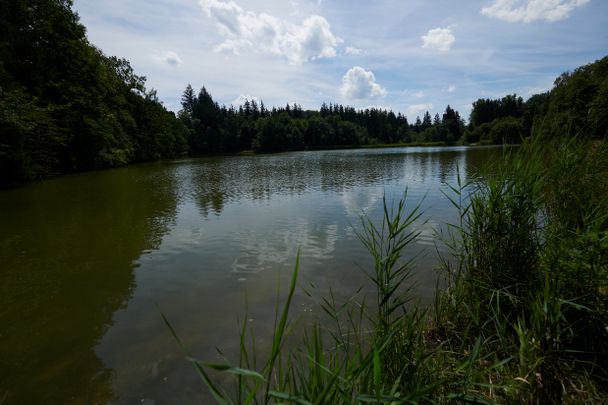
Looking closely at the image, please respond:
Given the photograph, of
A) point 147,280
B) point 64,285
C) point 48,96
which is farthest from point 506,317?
point 48,96

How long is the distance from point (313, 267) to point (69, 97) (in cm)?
3024

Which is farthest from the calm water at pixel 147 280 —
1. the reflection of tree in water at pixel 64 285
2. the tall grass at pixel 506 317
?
the tall grass at pixel 506 317

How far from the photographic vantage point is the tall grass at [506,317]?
2312 millimetres

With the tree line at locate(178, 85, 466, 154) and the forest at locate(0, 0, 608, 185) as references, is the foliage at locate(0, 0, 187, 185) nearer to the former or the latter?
the forest at locate(0, 0, 608, 185)

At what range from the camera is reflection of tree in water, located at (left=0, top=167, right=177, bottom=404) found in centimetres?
368

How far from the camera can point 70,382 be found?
3615 mm

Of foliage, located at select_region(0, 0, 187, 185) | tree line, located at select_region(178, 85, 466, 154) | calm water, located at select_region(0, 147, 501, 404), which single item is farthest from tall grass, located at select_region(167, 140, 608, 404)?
tree line, located at select_region(178, 85, 466, 154)

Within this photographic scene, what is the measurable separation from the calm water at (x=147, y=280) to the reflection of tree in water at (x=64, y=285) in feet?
0.08

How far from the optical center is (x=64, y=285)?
6.28 meters

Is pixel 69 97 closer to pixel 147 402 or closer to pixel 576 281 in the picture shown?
pixel 147 402

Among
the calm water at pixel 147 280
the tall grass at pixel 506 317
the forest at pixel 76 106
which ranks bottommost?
the calm water at pixel 147 280

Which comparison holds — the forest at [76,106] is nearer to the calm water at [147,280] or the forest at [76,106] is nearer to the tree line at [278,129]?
the calm water at [147,280]

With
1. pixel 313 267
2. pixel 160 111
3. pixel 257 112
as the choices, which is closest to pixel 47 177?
pixel 313 267

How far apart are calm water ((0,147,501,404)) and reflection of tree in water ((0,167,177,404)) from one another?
2 cm
